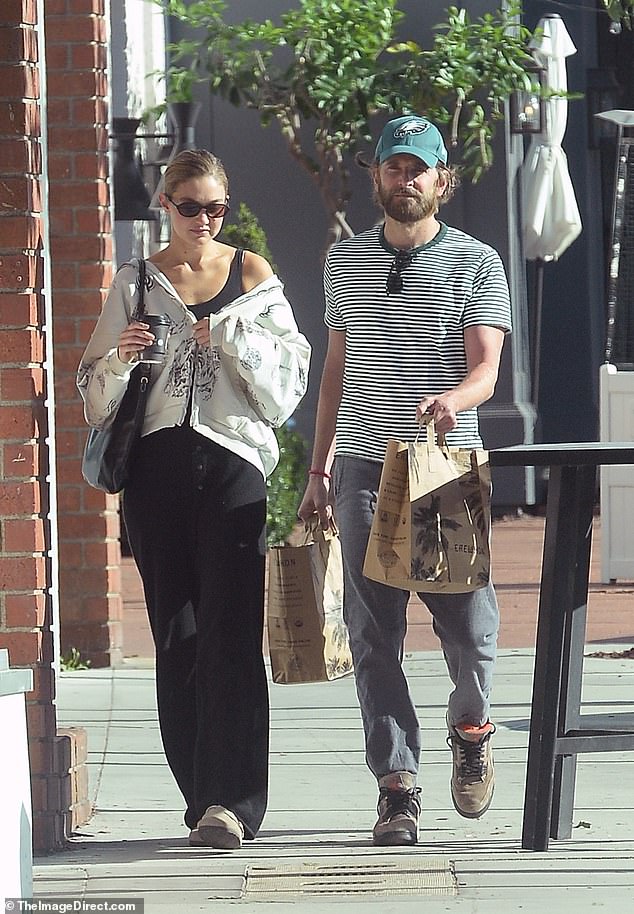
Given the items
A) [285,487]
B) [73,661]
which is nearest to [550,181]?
[285,487]

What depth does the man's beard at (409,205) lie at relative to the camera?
4281 millimetres

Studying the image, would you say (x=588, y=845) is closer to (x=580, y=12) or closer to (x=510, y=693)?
(x=510, y=693)

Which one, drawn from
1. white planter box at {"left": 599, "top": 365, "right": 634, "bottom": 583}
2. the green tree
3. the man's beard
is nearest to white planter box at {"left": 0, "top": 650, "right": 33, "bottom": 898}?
the man's beard

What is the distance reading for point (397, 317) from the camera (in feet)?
14.1

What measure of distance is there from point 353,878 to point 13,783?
132cm

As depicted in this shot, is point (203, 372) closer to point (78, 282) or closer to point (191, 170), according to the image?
point (191, 170)

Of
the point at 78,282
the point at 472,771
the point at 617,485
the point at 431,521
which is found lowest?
the point at 617,485

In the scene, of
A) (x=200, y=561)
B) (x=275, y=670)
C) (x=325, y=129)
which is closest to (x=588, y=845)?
(x=275, y=670)

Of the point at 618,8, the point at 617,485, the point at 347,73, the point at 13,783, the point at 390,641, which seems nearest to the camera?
the point at 13,783

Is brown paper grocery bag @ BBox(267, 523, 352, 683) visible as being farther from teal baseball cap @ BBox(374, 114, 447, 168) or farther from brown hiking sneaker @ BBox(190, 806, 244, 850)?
teal baseball cap @ BBox(374, 114, 447, 168)

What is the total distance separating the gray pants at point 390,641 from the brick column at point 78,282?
3.06 meters

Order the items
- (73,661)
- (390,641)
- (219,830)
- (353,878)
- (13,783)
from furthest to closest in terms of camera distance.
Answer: (73,661)
(390,641)
(219,830)
(353,878)
(13,783)

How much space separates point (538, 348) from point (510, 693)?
8.83 meters

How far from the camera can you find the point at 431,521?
4141mm
